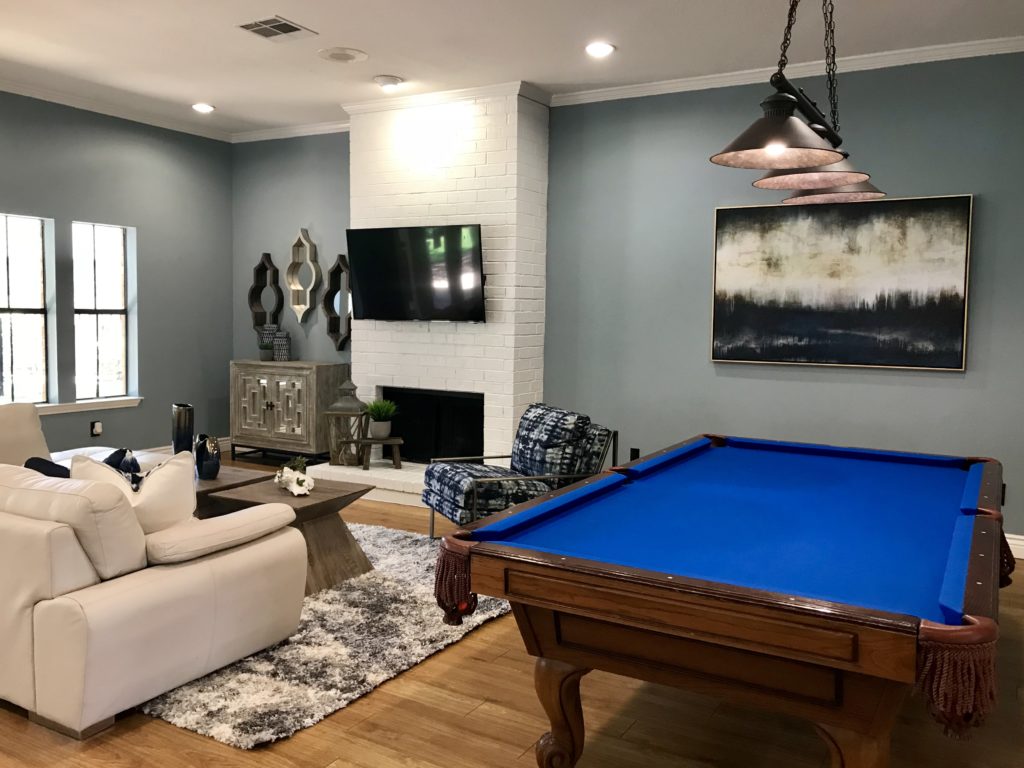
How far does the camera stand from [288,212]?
7.52 metres

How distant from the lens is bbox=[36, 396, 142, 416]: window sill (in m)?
6.40

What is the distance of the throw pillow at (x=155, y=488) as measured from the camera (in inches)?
116

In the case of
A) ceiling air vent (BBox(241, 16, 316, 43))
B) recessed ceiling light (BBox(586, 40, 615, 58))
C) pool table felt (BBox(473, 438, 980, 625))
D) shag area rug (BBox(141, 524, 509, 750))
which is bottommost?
shag area rug (BBox(141, 524, 509, 750))

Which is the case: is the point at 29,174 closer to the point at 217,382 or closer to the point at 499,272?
the point at 217,382

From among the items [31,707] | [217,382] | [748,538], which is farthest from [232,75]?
[748,538]

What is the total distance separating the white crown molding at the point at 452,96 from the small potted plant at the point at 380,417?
2.19 m

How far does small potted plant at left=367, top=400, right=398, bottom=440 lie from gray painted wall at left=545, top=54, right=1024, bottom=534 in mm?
1169

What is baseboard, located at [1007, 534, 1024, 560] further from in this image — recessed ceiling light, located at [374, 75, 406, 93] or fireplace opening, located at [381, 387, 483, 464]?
recessed ceiling light, located at [374, 75, 406, 93]

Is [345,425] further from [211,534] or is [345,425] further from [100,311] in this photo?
[211,534]

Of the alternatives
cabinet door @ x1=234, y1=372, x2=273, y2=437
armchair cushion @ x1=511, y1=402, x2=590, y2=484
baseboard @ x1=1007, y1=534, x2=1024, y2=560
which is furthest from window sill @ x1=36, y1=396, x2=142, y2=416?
baseboard @ x1=1007, y1=534, x2=1024, y2=560

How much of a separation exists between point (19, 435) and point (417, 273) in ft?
9.14

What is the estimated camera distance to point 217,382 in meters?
7.84

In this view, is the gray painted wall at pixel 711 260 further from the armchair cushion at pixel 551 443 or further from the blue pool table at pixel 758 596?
the blue pool table at pixel 758 596

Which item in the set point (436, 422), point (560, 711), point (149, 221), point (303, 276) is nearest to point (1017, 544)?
point (560, 711)
